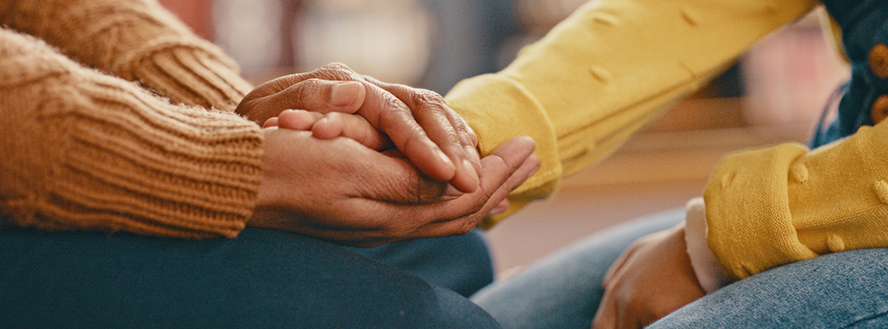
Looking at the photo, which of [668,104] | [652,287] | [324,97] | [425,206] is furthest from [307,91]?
[668,104]

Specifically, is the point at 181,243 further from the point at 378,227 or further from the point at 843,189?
the point at 843,189

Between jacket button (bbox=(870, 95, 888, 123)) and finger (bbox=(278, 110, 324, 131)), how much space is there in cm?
48

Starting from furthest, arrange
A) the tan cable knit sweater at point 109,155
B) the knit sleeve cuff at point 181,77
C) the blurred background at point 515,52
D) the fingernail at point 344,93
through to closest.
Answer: the blurred background at point 515,52 < the knit sleeve cuff at point 181,77 < the fingernail at point 344,93 < the tan cable knit sweater at point 109,155

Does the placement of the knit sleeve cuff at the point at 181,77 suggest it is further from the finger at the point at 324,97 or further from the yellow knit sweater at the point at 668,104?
the yellow knit sweater at the point at 668,104

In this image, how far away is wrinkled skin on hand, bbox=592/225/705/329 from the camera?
473 mm

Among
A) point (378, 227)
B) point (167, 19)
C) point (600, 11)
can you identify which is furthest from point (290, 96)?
point (600, 11)

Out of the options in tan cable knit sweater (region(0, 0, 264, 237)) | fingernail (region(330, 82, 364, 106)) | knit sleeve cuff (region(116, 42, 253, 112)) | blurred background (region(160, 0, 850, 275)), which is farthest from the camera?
blurred background (region(160, 0, 850, 275))

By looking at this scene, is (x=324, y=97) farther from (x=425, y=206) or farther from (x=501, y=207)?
(x=501, y=207)

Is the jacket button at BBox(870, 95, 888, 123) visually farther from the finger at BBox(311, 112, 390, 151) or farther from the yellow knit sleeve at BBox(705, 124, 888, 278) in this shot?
the finger at BBox(311, 112, 390, 151)

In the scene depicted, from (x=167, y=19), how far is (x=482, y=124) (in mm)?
358

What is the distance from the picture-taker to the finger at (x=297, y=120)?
1.26 ft

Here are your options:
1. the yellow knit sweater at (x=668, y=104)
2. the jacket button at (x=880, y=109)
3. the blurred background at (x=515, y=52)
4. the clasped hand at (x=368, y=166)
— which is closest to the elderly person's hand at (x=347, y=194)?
the clasped hand at (x=368, y=166)

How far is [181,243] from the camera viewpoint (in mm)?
355

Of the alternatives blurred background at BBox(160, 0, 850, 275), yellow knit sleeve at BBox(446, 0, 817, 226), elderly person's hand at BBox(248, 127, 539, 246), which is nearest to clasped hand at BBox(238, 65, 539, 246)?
elderly person's hand at BBox(248, 127, 539, 246)
